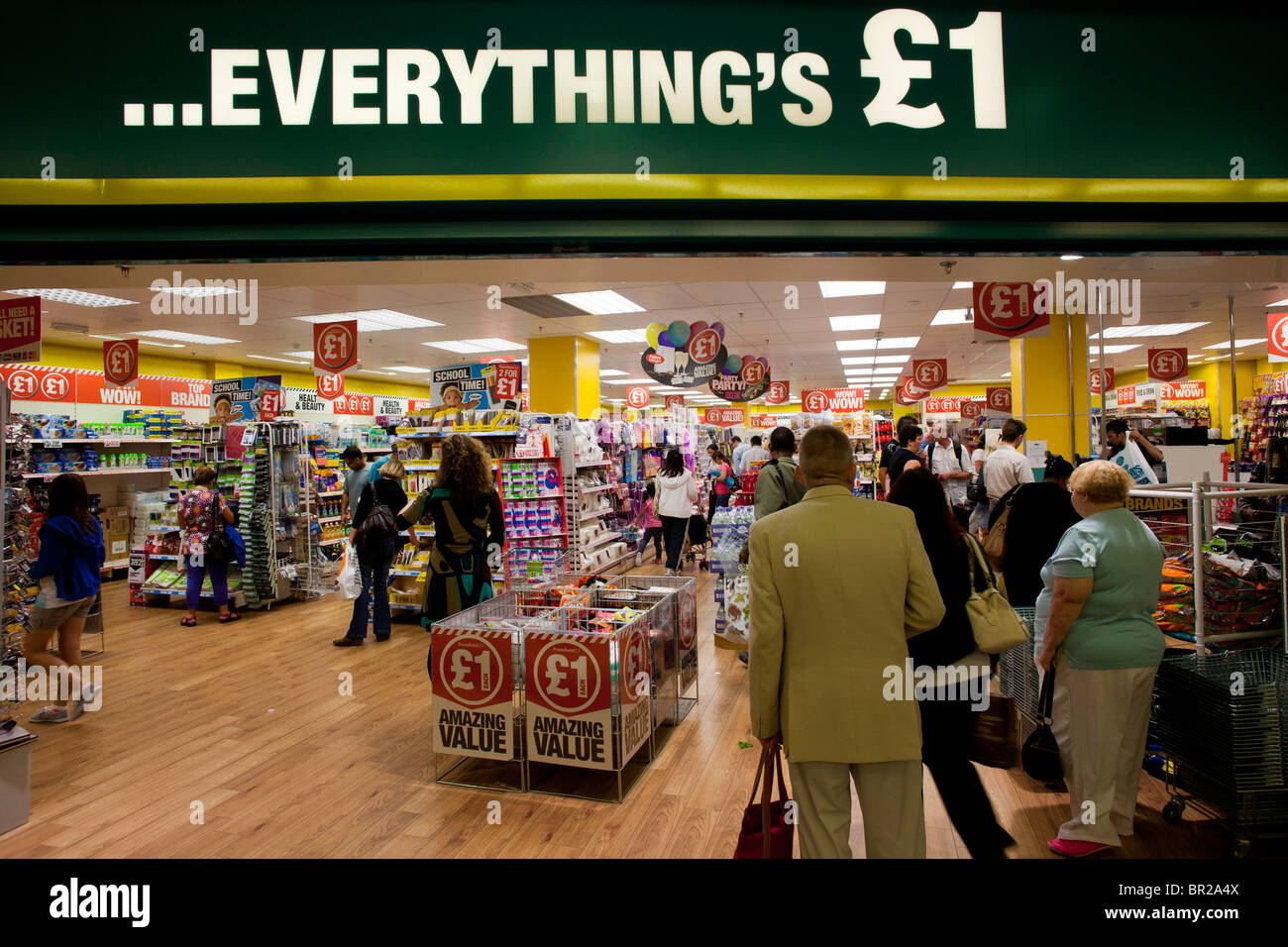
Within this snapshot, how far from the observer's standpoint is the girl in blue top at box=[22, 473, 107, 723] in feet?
14.8

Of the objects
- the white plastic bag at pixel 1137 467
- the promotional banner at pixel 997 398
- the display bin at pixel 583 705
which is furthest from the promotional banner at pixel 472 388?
the promotional banner at pixel 997 398

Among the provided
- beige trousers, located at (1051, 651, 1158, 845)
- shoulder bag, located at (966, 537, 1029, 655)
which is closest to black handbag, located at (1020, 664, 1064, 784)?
beige trousers, located at (1051, 651, 1158, 845)

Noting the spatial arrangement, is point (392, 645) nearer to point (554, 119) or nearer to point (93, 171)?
point (93, 171)

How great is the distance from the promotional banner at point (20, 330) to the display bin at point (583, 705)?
15.8 ft

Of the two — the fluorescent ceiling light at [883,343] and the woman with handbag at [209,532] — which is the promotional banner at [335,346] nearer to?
the woman with handbag at [209,532]

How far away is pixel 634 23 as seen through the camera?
211 centimetres

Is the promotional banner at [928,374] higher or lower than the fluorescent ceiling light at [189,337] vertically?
lower

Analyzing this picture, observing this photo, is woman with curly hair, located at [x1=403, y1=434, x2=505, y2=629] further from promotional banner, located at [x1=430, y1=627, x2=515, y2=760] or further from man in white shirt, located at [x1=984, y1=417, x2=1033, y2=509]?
man in white shirt, located at [x1=984, y1=417, x2=1033, y2=509]

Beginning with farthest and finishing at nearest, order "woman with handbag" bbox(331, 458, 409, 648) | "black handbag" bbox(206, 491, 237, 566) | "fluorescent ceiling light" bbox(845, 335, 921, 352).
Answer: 1. "fluorescent ceiling light" bbox(845, 335, 921, 352)
2. "black handbag" bbox(206, 491, 237, 566)
3. "woman with handbag" bbox(331, 458, 409, 648)

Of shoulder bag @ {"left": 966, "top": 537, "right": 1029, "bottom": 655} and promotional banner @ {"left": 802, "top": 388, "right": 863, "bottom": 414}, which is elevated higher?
promotional banner @ {"left": 802, "top": 388, "right": 863, "bottom": 414}

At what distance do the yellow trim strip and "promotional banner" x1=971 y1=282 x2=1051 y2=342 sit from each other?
15.4 ft

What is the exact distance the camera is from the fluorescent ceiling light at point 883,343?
13039 millimetres

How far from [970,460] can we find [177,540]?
1112 cm
